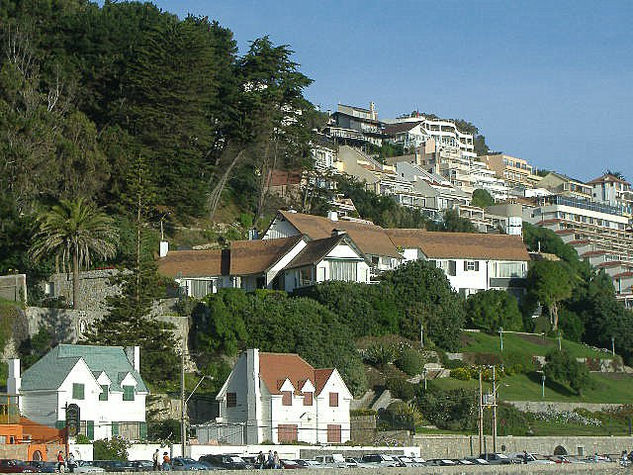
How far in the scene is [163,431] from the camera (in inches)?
2446

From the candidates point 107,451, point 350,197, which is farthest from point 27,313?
point 350,197

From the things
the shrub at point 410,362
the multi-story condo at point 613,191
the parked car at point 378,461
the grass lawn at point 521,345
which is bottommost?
the parked car at point 378,461

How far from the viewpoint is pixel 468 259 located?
9606cm

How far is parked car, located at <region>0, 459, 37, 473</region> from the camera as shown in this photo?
42.0 metres

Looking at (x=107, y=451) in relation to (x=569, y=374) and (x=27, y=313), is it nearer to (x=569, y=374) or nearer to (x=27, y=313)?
(x=27, y=313)

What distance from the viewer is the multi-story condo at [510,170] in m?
177

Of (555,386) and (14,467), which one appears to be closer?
(14,467)

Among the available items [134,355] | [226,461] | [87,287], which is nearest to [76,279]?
[87,287]

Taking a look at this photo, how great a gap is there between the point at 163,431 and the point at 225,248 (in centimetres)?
2803

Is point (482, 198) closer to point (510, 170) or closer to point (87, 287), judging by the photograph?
point (510, 170)

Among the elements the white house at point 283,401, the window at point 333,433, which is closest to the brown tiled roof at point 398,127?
the white house at point 283,401

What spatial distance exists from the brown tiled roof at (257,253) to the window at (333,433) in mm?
18823

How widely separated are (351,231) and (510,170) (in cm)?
9335

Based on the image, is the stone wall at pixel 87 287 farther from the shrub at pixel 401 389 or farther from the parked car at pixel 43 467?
the parked car at pixel 43 467
